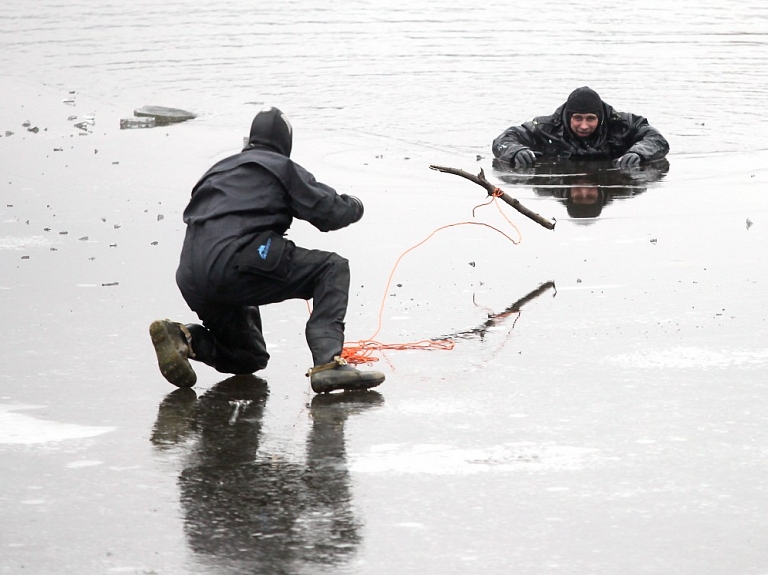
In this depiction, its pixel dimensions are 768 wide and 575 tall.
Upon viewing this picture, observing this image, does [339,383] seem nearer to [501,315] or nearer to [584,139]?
[501,315]

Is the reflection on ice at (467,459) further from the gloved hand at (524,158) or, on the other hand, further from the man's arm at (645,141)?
the man's arm at (645,141)

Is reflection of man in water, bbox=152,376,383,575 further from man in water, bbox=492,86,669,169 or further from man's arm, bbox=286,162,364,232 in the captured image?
man in water, bbox=492,86,669,169

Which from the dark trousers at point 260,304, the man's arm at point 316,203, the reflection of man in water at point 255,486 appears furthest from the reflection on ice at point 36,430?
the man's arm at point 316,203

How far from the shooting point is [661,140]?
1501 cm

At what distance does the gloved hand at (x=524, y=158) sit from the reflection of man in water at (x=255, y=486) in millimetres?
8029

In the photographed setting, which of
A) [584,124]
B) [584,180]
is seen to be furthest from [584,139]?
[584,180]

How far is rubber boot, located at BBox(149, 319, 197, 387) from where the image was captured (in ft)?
22.4

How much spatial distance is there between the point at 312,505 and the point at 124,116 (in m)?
14.2

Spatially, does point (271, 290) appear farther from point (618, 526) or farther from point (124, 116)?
point (124, 116)

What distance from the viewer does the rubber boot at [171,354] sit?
683cm

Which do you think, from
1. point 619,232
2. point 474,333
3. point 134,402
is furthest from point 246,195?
point 619,232

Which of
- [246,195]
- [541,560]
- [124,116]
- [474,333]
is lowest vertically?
[541,560]

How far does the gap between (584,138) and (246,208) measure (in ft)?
28.4

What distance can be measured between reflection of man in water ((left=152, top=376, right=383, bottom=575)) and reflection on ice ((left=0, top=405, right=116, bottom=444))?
320 mm
